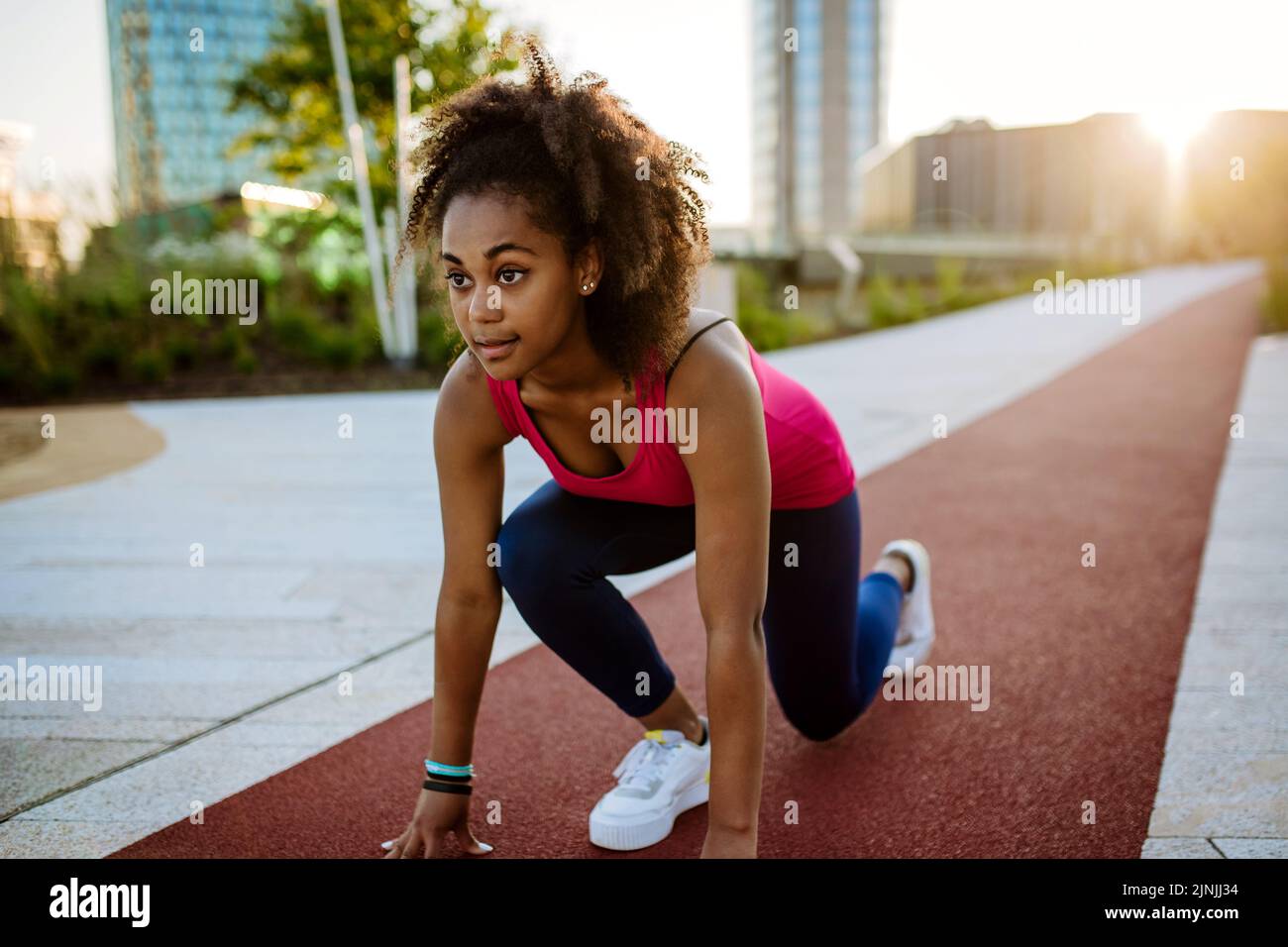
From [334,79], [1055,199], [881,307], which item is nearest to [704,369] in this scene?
[334,79]

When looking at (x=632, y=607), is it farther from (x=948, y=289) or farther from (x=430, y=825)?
(x=948, y=289)

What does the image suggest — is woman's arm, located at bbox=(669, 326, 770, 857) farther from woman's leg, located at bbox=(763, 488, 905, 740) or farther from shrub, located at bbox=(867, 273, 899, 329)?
shrub, located at bbox=(867, 273, 899, 329)

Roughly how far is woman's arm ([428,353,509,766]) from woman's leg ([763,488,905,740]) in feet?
2.15

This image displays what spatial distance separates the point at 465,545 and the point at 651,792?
71 cm

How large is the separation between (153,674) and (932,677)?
2425 mm

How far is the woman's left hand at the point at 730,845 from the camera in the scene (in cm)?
180

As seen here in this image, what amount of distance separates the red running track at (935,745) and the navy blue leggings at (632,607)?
0.81 feet

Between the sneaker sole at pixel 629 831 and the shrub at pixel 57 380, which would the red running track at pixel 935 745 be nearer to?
the sneaker sole at pixel 629 831

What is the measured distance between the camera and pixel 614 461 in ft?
7.07

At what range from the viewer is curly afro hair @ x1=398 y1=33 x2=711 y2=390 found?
1772 mm

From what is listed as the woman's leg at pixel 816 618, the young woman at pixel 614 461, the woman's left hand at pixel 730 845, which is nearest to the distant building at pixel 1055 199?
the woman's leg at pixel 816 618
